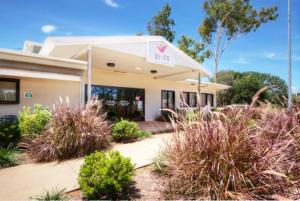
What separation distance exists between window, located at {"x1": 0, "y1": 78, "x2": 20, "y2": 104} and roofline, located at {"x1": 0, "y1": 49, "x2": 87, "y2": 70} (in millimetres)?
1756

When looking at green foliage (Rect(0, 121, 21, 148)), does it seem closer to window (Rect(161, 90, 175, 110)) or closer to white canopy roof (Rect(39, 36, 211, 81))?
white canopy roof (Rect(39, 36, 211, 81))


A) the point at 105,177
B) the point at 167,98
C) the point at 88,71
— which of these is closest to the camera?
the point at 105,177

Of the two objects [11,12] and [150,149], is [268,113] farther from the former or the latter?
[11,12]

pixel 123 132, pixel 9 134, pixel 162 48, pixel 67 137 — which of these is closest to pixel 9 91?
pixel 9 134

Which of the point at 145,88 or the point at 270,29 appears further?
the point at 270,29

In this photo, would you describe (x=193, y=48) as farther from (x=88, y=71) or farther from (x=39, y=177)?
(x=39, y=177)

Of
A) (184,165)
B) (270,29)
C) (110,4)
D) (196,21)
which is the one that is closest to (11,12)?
(110,4)

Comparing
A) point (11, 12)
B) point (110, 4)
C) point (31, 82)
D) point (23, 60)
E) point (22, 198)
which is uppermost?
point (110, 4)

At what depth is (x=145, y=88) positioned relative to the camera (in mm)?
16031

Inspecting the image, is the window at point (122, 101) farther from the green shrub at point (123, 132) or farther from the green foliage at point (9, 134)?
the green foliage at point (9, 134)

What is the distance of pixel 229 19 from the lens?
26.7 metres

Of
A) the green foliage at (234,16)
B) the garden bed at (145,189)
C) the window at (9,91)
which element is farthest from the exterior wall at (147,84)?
the green foliage at (234,16)

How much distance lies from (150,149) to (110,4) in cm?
929

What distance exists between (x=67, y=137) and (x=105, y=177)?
3.04 metres
